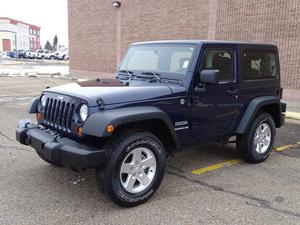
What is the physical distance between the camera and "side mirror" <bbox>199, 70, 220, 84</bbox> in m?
4.28

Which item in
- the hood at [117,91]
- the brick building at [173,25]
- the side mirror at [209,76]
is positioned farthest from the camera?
the brick building at [173,25]

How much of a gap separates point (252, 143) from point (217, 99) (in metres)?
1.09

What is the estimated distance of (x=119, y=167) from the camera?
3.75m

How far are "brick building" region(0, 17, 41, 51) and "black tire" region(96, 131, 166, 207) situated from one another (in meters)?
88.1

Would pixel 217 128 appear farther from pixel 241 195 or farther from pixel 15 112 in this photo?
pixel 15 112

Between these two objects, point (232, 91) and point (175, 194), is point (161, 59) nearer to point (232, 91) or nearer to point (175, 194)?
point (232, 91)

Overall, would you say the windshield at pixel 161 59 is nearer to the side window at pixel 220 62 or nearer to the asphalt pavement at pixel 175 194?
the side window at pixel 220 62

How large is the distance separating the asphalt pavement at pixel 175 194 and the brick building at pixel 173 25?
307 inches

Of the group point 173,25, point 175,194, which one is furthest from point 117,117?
point 173,25

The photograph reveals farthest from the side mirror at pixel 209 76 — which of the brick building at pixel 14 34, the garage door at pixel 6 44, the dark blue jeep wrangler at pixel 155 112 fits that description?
the garage door at pixel 6 44

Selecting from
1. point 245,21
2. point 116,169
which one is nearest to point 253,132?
point 116,169

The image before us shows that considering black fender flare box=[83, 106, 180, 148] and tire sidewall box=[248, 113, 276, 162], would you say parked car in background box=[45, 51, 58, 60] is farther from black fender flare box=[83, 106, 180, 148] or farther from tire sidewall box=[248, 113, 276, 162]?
black fender flare box=[83, 106, 180, 148]

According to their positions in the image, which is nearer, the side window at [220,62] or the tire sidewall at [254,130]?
the side window at [220,62]

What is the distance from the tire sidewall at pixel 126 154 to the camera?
3.72 metres
